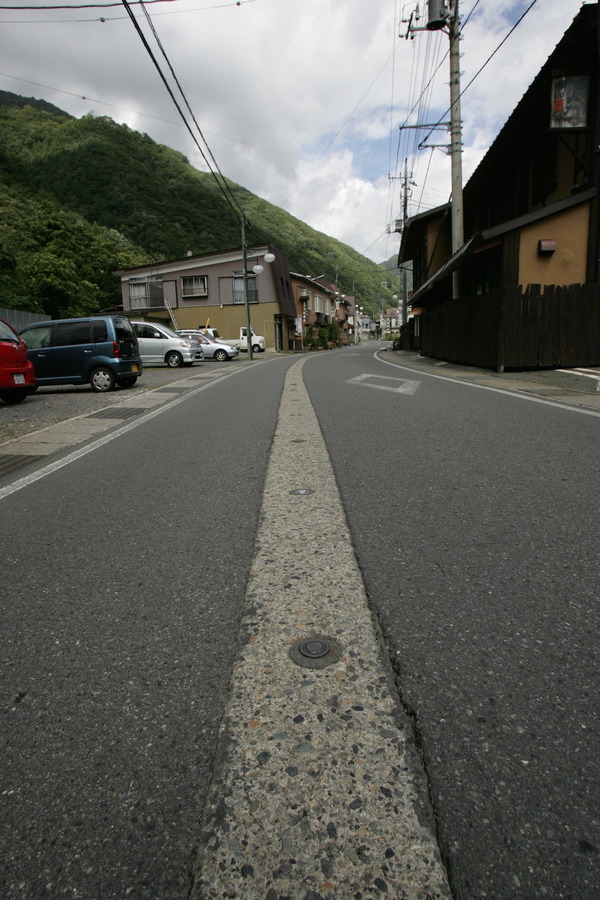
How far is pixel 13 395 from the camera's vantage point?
31.3 ft

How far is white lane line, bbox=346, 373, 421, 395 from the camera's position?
31.0 feet

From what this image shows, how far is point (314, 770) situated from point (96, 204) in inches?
2189

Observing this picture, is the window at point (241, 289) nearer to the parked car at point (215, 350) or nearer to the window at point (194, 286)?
the window at point (194, 286)

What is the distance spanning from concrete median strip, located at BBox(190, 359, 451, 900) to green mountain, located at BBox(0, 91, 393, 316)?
1484 inches

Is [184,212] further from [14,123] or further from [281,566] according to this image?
[281,566]

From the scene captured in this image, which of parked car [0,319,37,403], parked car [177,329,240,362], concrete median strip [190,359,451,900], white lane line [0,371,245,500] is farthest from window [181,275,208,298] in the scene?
concrete median strip [190,359,451,900]

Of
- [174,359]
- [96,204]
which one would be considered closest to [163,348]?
[174,359]

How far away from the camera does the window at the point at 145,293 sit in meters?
41.5

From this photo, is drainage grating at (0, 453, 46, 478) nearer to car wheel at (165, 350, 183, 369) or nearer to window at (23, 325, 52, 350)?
window at (23, 325, 52, 350)

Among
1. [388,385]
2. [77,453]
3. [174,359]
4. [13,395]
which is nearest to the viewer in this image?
[77,453]

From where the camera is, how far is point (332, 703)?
1610mm

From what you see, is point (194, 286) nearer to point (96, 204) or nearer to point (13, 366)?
point (96, 204)

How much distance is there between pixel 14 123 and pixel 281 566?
181 ft

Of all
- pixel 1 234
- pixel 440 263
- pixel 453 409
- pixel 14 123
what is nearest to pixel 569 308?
pixel 453 409
